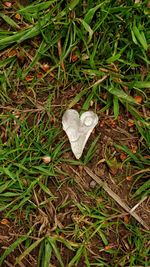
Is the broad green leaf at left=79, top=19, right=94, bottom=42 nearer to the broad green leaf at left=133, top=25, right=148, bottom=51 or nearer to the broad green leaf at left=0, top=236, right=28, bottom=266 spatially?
the broad green leaf at left=133, top=25, right=148, bottom=51

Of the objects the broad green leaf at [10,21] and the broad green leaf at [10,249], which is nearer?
the broad green leaf at [10,249]

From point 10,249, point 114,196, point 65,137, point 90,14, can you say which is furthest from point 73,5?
point 10,249

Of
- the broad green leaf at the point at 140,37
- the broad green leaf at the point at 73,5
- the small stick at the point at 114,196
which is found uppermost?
the broad green leaf at the point at 73,5

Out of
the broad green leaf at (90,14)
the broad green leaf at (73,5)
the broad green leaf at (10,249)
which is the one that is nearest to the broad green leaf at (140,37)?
the broad green leaf at (90,14)

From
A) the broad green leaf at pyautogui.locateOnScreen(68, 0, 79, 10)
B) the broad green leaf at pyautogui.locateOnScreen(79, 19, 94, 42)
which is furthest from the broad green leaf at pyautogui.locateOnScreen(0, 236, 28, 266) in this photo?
the broad green leaf at pyautogui.locateOnScreen(68, 0, 79, 10)

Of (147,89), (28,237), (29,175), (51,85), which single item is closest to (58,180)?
(29,175)

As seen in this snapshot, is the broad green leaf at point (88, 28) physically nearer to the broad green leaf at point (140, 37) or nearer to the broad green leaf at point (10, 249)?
the broad green leaf at point (140, 37)

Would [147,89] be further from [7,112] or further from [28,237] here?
[28,237]

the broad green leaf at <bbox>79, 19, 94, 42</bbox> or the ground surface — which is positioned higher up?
the broad green leaf at <bbox>79, 19, 94, 42</bbox>
